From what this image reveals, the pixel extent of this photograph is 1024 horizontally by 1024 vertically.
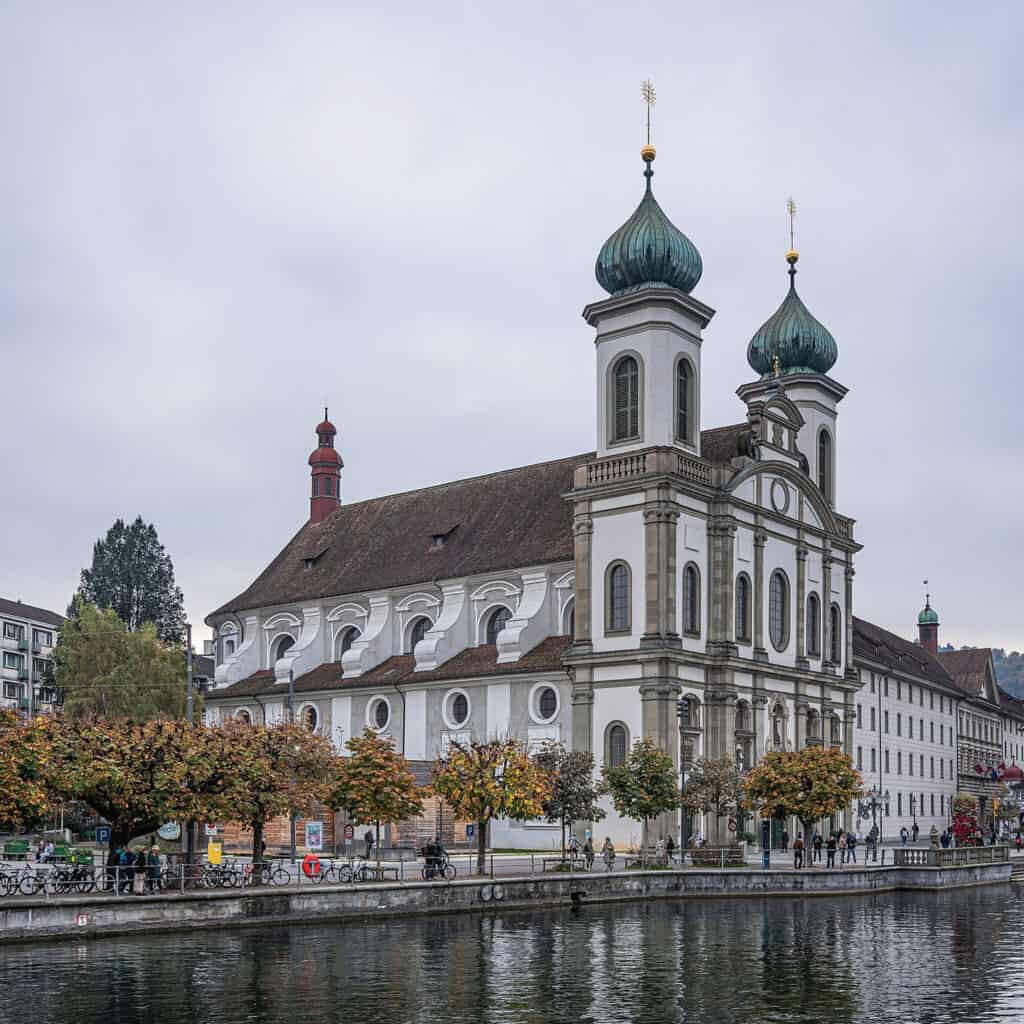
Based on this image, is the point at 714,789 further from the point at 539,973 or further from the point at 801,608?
the point at 539,973

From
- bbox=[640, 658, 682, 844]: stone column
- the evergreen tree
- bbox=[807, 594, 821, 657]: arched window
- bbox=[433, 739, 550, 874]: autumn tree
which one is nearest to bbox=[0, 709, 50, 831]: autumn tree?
bbox=[433, 739, 550, 874]: autumn tree

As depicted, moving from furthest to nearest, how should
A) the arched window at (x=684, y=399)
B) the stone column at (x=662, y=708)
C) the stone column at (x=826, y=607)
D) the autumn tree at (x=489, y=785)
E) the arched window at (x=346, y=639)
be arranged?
the arched window at (x=346, y=639) → the stone column at (x=826, y=607) → the arched window at (x=684, y=399) → the stone column at (x=662, y=708) → the autumn tree at (x=489, y=785)

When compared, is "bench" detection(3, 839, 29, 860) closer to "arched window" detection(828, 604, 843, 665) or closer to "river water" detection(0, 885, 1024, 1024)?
"river water" detection(0, 885, 1024, 1024)

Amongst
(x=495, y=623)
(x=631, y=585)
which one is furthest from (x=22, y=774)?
(x=495, y=623)

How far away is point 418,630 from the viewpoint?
70.9 m

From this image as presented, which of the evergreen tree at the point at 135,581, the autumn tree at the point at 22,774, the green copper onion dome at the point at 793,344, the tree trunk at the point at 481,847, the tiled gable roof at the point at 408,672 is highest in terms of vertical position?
the green copper onion dome at the point at 793,344

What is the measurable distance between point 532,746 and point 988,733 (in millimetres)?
62885

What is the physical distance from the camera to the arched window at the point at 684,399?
60.2 meters

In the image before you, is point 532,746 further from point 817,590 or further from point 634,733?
point 817,590

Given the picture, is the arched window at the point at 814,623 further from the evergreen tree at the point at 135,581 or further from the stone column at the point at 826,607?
the evergreen tree at the point at 135,581

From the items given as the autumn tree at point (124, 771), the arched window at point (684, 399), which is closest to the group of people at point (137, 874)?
the autumn tree at point (124, 771)

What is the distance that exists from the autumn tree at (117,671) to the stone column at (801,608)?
34.0 m

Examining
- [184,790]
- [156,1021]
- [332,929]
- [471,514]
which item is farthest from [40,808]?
[471,514]

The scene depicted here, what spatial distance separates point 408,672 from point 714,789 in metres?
19.0
